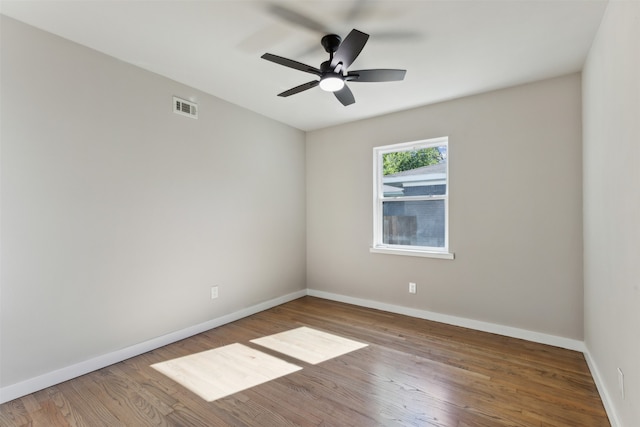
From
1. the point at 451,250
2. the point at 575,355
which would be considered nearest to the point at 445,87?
the point at 451,250

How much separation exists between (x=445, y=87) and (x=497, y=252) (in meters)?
1.78

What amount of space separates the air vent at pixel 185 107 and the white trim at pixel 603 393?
12.9 feet

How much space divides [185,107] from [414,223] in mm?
2911

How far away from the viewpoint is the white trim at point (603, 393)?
1659 millimetres

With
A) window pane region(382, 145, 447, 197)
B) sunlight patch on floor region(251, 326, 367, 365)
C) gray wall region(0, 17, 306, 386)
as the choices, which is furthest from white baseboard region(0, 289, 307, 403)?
window pane region(382, 145, 447, 197)

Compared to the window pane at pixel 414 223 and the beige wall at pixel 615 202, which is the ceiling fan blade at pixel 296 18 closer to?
the beige wall at pixel 615 202

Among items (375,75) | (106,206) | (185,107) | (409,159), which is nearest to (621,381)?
(375,75)

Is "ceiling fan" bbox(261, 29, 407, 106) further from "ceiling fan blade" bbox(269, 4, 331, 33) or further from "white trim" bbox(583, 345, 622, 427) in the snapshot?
"white trim" bbox(583, 345, 622, 427)

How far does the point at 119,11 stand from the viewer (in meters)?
1.91

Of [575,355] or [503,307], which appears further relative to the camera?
[503,307]

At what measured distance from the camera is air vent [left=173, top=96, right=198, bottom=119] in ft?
9.44

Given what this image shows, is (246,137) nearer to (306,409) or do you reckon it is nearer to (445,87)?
(445,87)

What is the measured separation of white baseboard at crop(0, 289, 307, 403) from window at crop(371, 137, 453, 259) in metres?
2.08

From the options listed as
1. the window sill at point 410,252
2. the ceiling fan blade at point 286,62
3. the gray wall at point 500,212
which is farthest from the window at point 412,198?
the ceiling fan blade at point 286,62
